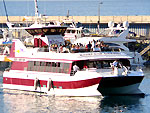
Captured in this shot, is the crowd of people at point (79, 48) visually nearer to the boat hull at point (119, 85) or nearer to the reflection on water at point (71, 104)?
the boat hull at point (119, 85)

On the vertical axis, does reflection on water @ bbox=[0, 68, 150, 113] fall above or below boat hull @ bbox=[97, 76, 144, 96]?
below

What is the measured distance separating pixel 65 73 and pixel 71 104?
3703mm

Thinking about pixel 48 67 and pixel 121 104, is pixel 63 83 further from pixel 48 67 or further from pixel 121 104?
pixel 121 104

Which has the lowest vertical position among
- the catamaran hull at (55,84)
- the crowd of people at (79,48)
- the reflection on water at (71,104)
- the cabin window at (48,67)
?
the reflection on water at (71,104)

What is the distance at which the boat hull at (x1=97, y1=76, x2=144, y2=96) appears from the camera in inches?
1702

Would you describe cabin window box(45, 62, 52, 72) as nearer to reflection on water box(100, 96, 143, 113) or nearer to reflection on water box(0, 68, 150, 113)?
reflection on water box(0, 68, 150, 113)

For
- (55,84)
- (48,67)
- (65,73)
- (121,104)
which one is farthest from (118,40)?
(121,104)

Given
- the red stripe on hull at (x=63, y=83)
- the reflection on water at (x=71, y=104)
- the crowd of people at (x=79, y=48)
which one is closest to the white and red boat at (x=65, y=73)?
→ the red stripe on hull at (x=63, y=83)

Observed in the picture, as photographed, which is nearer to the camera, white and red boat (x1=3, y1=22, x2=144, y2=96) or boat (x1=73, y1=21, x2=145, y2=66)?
white and red boat (x1=3, y1=22, x2=144, y2=96)

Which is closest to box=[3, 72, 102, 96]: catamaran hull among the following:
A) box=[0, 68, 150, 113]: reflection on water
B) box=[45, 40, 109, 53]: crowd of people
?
box=[0, 68, 150, 113]: reflection on water

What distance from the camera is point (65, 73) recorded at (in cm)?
4531

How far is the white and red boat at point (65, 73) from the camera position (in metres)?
43.5

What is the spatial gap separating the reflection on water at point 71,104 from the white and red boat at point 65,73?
713 millimetres

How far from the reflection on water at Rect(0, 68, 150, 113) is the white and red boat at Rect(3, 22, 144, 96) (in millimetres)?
713
